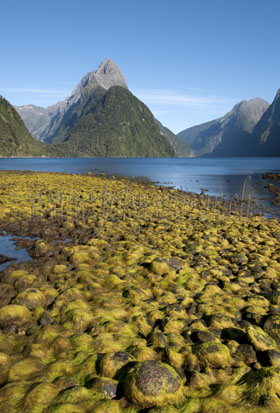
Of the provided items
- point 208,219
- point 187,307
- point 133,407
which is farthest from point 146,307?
point 208,219

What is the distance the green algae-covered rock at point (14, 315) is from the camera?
7.50 meters

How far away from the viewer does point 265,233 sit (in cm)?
1712

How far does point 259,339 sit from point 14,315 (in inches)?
245

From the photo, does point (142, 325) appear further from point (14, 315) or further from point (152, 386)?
point (14, 315)

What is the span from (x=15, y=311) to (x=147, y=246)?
7.26 metres

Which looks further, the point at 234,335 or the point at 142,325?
the point at 142,325

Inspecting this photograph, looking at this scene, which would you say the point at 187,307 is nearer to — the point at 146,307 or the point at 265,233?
the point at 146,307

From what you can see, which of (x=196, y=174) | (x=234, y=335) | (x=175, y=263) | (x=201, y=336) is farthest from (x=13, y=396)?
(x=196, y=174)

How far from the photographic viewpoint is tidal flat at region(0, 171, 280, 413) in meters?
5.18

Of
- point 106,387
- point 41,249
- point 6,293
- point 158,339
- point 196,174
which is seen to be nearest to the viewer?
point 106,387

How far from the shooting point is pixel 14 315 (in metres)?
7.61

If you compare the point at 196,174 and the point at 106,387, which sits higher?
the point at 106,387

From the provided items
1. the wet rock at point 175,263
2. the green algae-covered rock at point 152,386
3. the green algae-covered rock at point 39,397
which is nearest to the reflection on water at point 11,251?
the wet rock at point 175,263

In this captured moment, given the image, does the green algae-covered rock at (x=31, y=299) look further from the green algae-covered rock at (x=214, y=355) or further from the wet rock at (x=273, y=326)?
the wet rock at (x=273, y=326)
